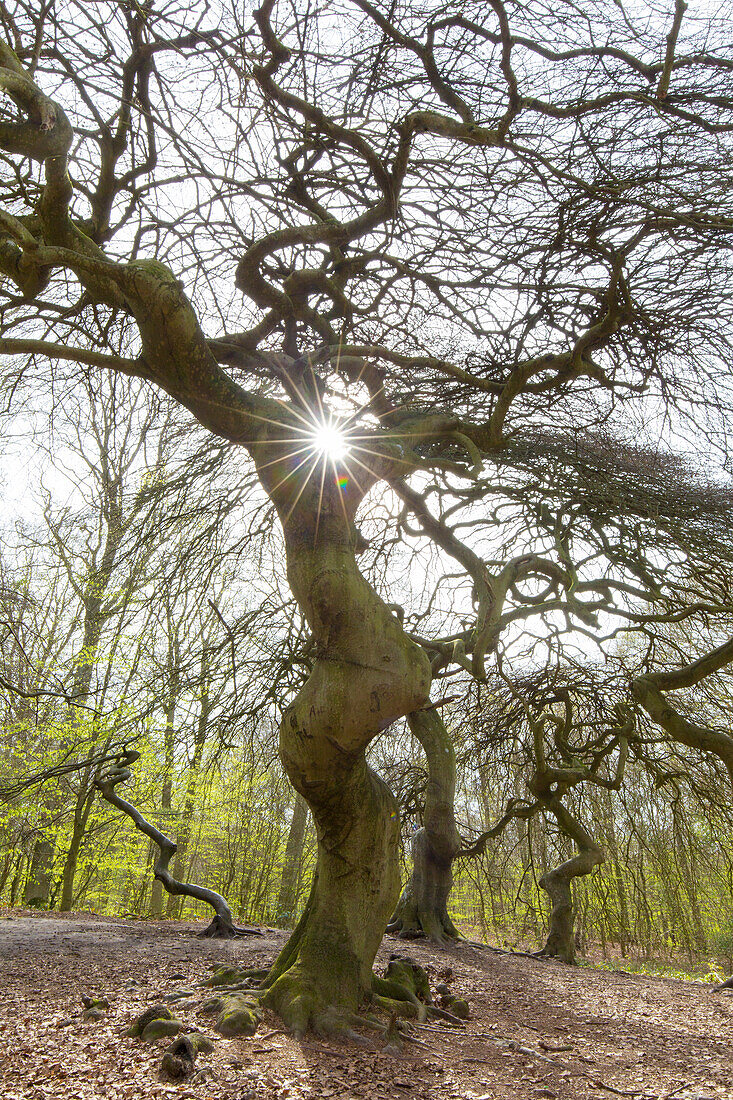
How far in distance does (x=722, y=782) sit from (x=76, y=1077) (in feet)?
23.0

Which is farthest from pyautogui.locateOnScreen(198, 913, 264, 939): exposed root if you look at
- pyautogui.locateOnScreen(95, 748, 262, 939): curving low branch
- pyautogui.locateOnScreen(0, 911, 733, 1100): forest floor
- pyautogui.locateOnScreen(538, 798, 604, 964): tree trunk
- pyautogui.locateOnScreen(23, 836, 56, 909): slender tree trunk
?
pyautogui.locateOnScreen(23, 836, 56, 909): slender tree trunk

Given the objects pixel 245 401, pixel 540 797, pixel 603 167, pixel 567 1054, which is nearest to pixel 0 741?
pixel 540 797

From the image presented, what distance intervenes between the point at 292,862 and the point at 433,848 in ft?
18.5

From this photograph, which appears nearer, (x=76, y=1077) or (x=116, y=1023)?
(x=76, y=1077)

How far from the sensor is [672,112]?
2.94m

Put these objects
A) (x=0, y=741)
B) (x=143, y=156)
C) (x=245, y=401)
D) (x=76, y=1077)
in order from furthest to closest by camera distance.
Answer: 1. (x=0, y=741)
2. (x=143, y=156)
3. (x=245, y=401)
4. (x=76, y=1077)

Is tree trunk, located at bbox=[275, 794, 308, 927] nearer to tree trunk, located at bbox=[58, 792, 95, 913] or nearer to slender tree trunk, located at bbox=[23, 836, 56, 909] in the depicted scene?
tree trunk, located at bbox=[58, 792, 95, 913]

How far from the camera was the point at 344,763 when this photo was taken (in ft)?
11.0

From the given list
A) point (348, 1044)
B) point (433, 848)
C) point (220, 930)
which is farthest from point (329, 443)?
point (433, 848)

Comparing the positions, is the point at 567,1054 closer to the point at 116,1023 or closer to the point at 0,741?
A: the point at 116,1023

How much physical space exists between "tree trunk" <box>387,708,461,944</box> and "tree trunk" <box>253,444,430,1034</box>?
3.60 m

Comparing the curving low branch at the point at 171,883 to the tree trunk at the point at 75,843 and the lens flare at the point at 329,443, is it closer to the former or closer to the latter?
the tree trunk at the point at 75,843

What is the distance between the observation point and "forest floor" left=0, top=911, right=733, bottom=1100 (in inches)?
88.7

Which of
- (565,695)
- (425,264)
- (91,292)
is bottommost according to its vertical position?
(565,695)
